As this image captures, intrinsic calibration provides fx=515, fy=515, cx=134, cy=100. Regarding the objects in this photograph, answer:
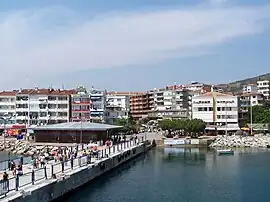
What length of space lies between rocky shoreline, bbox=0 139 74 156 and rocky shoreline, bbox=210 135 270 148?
27.3 metres

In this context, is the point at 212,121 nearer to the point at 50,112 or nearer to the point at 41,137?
the point at 50,112

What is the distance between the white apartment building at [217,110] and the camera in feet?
330

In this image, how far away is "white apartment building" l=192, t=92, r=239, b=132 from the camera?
101 meters

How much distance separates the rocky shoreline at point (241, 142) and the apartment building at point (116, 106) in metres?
31.5

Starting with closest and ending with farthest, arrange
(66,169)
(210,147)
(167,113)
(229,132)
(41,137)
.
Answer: (66,169) → (41,137) → (210,147) → (229,132) → (167,113)

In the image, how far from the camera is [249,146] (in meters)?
79.9

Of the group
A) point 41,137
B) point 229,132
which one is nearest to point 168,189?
point 41,137

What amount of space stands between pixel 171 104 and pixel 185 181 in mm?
86025

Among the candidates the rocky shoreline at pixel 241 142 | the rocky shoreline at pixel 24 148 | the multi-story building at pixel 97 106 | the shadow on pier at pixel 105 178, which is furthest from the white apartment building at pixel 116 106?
the shadow on pier at pixel 105 178

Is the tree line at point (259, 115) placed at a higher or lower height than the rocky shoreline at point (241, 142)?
higher

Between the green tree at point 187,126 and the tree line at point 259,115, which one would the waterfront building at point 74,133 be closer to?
the green tree at point 187,126

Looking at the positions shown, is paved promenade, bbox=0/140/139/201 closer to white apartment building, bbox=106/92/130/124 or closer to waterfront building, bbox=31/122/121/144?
waterfront building, bbox=31/122/121/144

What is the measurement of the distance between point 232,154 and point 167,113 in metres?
57.7

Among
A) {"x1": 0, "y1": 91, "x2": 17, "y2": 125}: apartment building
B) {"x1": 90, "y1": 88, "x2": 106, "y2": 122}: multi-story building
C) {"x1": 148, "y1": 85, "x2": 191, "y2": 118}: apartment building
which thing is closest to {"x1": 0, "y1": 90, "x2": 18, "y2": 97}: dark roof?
{"x1": 0, "y1": 91, "x2": 17, "y2": 125}: apartment building
